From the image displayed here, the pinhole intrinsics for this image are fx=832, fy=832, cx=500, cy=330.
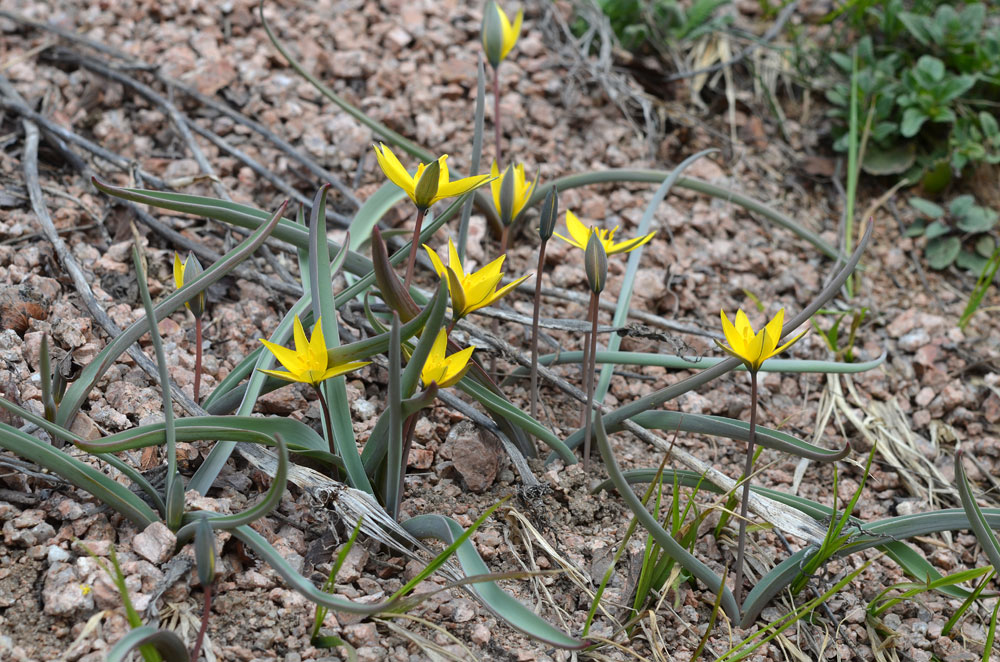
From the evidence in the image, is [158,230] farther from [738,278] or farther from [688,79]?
[688,79]

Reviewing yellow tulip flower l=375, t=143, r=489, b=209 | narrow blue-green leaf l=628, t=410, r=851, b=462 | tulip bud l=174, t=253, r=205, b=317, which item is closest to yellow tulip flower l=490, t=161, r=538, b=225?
yellow tulip flower l=375, t=143, r=489, b=209

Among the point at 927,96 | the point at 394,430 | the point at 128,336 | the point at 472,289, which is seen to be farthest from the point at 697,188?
the point at 128,336

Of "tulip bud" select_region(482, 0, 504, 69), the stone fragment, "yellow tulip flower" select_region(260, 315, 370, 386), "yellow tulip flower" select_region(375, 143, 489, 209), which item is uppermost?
"tulip bud" select_region(482, 0, 504, 69)

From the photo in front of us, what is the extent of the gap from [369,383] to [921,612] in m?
1.13

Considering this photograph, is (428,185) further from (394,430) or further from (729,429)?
(729,429)

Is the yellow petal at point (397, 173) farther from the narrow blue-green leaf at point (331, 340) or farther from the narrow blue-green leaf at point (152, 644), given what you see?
the narrow blue-green leaf at point (152, 644)

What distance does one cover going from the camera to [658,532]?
3.96ft

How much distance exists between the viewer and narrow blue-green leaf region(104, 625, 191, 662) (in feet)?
3.21

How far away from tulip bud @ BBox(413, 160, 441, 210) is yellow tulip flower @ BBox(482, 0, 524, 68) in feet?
2.32

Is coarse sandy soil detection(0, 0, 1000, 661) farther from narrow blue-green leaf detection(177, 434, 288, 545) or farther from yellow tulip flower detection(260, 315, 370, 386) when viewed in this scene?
yellow tulip flower detection(260, 315, 370, 386)

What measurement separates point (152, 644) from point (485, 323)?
1.06 metres

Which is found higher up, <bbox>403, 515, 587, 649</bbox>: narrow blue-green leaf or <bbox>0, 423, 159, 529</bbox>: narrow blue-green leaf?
<bbox>0, 423, 159, 529</bbox>: narrow blue-green leaf

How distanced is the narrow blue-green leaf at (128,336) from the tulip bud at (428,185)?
0.24 metres

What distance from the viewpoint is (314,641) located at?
1.17 m
